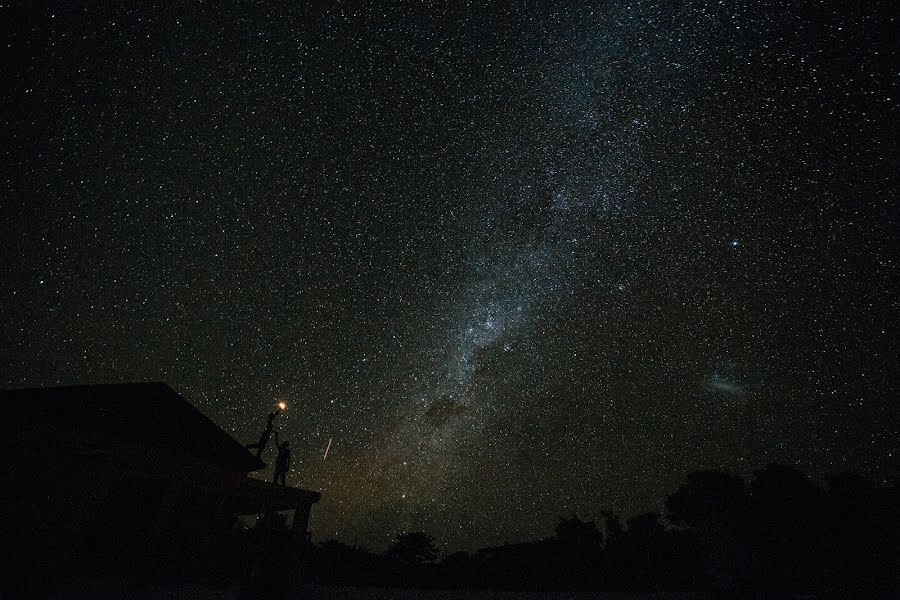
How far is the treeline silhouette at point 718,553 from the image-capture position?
15.9 m

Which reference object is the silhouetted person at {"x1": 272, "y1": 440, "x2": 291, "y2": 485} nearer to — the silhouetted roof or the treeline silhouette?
the silhouetted roof

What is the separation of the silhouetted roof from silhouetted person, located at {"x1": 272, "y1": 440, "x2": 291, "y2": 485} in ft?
4.67

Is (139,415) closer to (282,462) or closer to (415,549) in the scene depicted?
(282,462)

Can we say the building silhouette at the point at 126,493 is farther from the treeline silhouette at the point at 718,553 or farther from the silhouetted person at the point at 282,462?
the treeline silhouette at the point at 718,553

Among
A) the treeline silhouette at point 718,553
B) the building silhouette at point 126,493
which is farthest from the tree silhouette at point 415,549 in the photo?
the building silhouette at point 126,493

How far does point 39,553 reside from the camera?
6895mm

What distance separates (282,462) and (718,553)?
17835 millimetres

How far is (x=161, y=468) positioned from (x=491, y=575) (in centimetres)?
1477

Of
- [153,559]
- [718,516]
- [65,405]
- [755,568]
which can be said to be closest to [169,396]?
[65,405]

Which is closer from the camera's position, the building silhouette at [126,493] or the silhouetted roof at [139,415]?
the building silhouette at [126,493]

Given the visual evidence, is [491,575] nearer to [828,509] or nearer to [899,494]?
[828,509]

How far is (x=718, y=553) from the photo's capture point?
60.8 ft

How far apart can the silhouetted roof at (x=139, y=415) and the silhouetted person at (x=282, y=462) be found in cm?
142

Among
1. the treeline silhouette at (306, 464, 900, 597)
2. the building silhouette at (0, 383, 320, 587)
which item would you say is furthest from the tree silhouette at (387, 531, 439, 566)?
the building silhouette at (0, 383, 320, 587)
